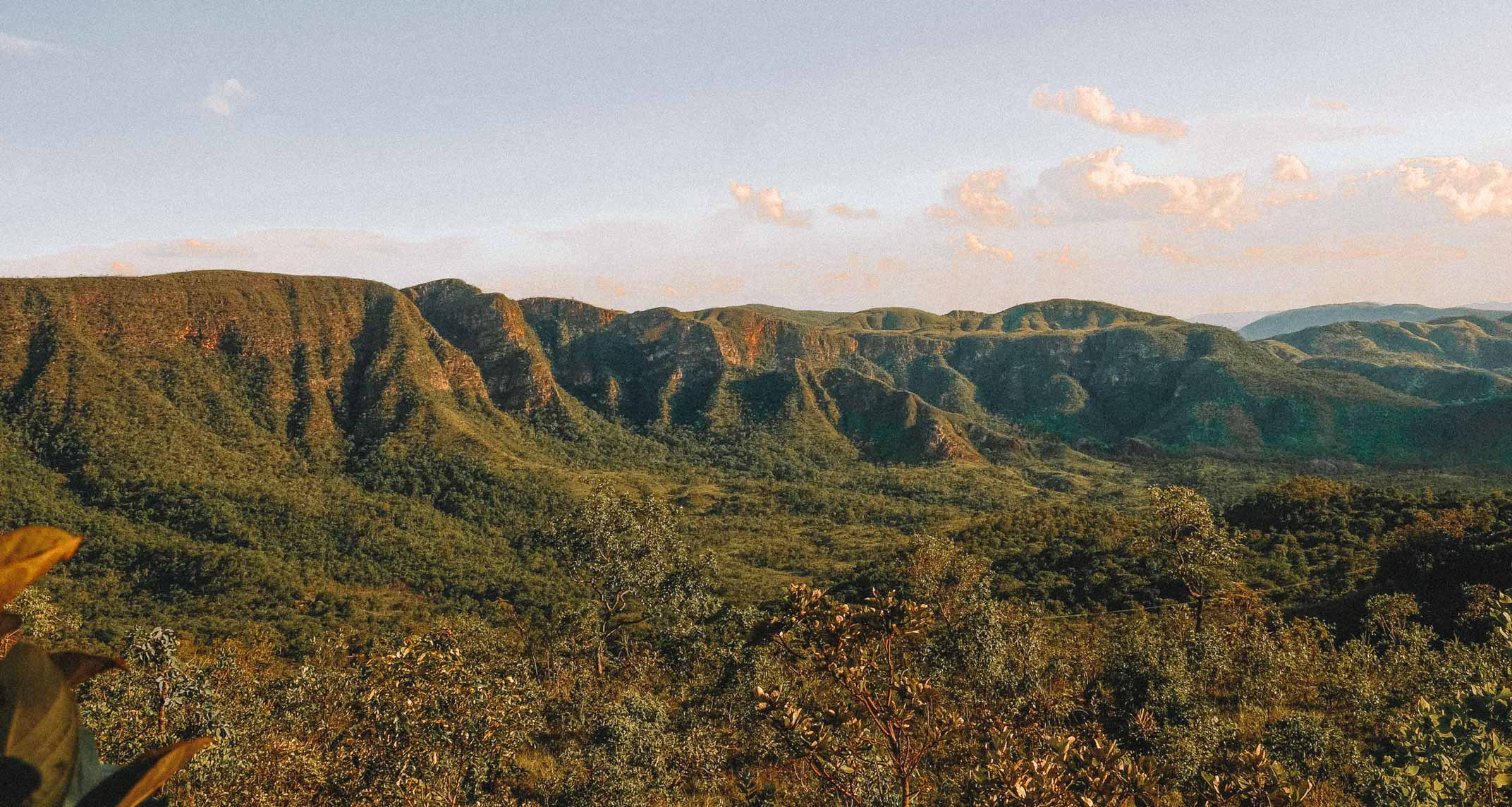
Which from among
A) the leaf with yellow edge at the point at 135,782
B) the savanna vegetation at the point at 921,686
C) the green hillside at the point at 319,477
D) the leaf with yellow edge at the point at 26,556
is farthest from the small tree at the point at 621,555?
the leaf with yellow edge at the point at 26,556

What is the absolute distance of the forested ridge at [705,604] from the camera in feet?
47.3

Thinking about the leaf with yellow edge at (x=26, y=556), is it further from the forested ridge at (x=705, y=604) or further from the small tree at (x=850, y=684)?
the small tree at (x=850, y=684)

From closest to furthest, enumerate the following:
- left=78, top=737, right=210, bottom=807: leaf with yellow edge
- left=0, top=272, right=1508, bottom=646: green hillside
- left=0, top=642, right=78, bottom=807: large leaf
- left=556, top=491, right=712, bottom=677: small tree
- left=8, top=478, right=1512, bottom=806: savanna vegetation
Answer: left=0, top=642, right=78, bottom=807: large leaf < left=78, top=737, right=210, bottom=807: leaf with yellow edge < left=8, top=478, right=1512, bottom=806: savanna vegetation < left=556, top=491, right=712, bottom=677: small tree < left=0, top=272, right=1508, bottom=646: green hillside

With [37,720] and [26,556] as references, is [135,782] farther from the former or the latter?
[26,556]

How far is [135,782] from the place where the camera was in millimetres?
2379

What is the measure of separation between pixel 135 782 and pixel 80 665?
0.82m

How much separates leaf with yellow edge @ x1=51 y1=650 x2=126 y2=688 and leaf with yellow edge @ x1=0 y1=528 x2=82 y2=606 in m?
0.44

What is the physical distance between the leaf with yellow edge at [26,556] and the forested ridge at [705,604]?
1.36 m

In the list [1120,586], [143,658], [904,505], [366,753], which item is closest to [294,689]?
[143,658]

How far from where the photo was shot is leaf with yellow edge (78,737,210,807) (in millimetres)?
2373

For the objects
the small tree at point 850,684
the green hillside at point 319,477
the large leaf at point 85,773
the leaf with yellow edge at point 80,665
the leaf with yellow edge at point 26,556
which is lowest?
the green hillside at point 319,477

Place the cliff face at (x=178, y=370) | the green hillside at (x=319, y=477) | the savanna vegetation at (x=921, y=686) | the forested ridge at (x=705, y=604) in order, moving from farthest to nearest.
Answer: the cliff face at (x=178, y=370), the green hillside at (x=319, y=477), the forested ridge at (x=705, y=604), the savanna vegetation at (x=921, y=686)

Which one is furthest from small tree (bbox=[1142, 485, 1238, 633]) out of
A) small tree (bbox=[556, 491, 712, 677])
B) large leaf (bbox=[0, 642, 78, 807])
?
large leaf (bbox=[0, 642, 78, 807])

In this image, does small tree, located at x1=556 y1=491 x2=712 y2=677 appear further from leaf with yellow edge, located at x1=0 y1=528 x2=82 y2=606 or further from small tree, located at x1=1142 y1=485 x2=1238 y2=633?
leaf with yellow edge, located at x1=0 y1=528 x2=82 y2=606
